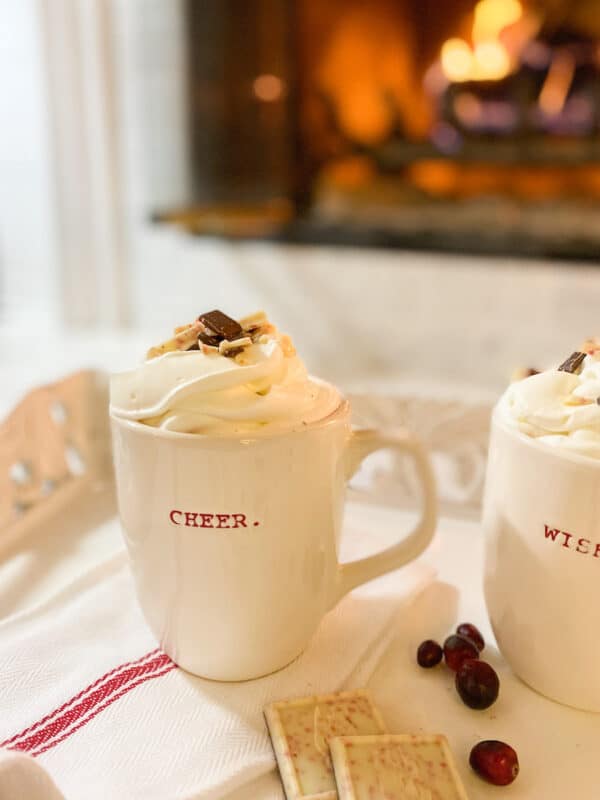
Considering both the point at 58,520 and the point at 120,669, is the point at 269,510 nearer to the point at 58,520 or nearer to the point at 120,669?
the point at 120,669

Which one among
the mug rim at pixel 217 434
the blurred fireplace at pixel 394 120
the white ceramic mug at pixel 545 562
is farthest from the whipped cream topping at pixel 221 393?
the blurred fireplace at pixel 394 120

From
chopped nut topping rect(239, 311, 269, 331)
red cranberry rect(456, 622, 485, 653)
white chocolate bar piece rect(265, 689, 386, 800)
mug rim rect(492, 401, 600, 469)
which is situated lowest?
red cranberry rect(456, 622, 485, 653)

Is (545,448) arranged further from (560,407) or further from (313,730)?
(313,730)

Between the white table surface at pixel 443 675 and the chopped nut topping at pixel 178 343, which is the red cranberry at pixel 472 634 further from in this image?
the chopped nut topping at pixel 178 343

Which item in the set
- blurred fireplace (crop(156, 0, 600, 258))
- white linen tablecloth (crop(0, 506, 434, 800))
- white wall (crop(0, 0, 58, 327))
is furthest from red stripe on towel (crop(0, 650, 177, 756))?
white wall (crop(0, 0, 58, 327))

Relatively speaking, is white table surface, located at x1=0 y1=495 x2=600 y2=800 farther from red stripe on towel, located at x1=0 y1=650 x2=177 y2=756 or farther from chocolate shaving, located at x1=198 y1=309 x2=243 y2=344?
chocolate shaving, located at x1=198 y1=309 x2=243 y2=344

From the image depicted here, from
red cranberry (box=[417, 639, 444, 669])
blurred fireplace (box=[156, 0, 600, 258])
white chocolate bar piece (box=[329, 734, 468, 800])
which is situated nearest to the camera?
white chocolate bar piece (box=[329, 734, 468, 800])

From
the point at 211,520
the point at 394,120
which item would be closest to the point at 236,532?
the point at 211,520
